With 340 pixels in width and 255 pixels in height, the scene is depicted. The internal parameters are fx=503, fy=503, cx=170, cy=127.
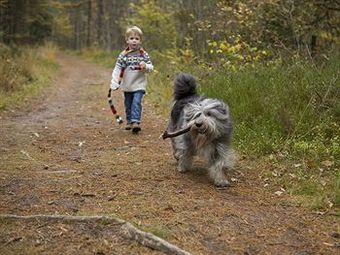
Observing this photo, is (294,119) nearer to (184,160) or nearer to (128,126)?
(184,160)

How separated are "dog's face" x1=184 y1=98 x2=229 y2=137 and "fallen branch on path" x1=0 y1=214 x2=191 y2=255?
168 centimetres

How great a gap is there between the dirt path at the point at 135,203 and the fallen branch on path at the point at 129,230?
0.18 ft

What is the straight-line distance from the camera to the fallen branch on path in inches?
156

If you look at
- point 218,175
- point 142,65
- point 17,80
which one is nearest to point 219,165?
point 218,175

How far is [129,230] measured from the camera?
168 inches

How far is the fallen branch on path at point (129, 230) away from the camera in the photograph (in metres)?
3.97

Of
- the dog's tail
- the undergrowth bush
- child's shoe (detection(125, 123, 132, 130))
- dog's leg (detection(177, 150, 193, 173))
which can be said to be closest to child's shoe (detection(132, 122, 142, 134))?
child's shoe (detection(125, 123, 132, 130))

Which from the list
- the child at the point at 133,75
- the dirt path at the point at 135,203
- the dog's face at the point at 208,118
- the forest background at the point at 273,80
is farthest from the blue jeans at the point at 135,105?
the dog's face at the point at 208,118

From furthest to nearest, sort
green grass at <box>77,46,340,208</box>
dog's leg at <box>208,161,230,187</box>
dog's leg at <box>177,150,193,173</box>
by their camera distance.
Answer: dog's leg at <box>177,150,193,173</box>, green grass at <box>77,46,340,208</box>, dog's leg at <box>208,161,230,187</box>

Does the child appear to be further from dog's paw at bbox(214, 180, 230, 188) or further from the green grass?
dog's paw at bbox(214, 180, 230, 188)

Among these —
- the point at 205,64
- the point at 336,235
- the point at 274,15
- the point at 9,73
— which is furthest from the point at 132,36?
the point at 9,73

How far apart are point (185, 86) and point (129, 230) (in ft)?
8.70

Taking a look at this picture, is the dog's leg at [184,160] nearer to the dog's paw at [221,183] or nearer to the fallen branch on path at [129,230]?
the dog's paw at [221,183]

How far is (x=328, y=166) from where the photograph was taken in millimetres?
6305
